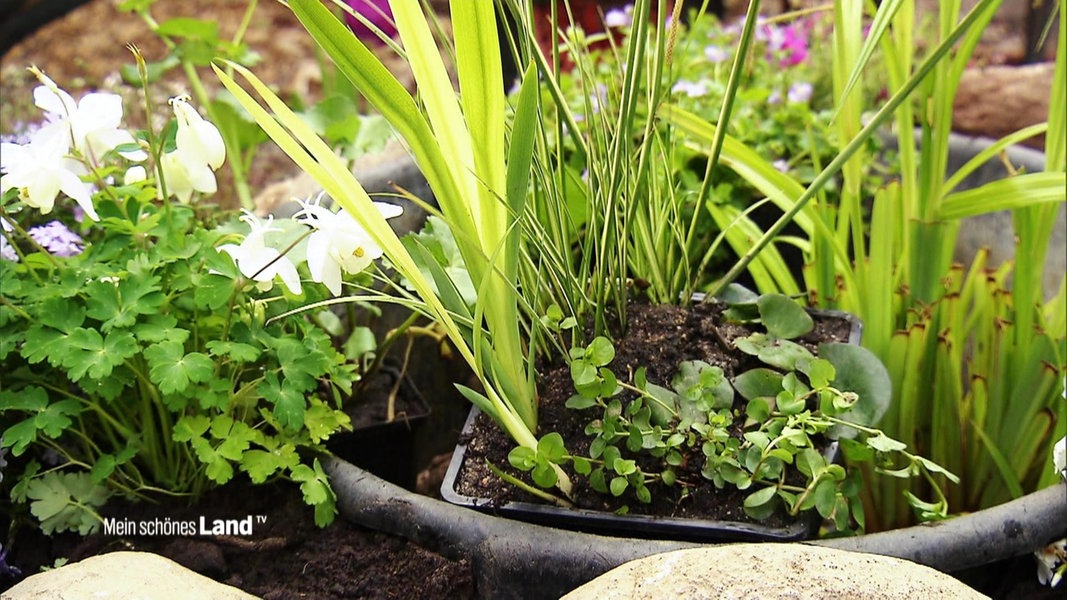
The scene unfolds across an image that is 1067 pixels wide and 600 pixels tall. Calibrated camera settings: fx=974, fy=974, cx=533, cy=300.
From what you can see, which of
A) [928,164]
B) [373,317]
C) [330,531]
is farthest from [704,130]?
[330,531]

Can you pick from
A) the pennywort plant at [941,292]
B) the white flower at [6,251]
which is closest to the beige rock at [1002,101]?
the pennywort plant at [941,292]

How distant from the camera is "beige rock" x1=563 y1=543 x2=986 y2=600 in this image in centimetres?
71

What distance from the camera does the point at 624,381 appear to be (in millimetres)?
948

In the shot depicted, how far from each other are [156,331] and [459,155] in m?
0.34

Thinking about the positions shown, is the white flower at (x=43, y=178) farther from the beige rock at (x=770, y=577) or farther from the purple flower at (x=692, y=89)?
the purple flower at (x=692, y=89)

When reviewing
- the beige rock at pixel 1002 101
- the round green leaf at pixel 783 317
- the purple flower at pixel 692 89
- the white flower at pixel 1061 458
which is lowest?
the white flower at pixel 1061 458

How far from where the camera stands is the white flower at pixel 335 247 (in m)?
0.83

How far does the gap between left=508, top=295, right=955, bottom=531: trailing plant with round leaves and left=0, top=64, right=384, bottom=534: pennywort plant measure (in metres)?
0.25

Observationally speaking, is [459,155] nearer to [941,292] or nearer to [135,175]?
[135,175]

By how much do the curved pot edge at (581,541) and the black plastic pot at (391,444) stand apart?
8.2 inches

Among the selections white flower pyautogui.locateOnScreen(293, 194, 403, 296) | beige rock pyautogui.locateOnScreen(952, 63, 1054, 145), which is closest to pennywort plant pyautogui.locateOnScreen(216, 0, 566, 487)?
white flower pyautogui.locateOnScreen(293, 194, 403, 296)

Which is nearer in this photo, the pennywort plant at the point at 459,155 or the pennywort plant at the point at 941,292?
the pennywort plant at the point at 459,155

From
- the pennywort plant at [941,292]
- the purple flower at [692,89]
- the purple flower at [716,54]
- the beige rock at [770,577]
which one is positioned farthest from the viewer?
the purple flower at [716,54]

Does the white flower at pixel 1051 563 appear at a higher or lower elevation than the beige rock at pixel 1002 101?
lower
